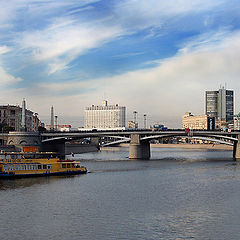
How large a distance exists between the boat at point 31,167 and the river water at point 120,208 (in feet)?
11.4

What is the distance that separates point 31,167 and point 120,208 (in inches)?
1128

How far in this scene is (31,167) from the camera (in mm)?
64375

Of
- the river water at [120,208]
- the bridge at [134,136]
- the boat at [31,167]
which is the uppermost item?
the bridge at [134,136]

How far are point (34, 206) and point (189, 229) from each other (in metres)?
15.5

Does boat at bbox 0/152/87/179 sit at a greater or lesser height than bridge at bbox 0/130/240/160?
lesser

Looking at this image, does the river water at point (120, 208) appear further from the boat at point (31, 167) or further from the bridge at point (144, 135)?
the bridge at point (144, 135)

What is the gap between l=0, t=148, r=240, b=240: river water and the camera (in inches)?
1228

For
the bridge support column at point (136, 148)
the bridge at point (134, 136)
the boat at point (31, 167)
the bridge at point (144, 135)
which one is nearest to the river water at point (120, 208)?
the boat at point (31, 167)

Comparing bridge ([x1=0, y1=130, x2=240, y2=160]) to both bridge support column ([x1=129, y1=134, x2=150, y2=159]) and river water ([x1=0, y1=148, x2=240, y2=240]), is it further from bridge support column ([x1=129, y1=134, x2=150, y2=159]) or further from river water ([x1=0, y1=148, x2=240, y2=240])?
river water ([x1=0, y1=148, x2=240, y2=240])

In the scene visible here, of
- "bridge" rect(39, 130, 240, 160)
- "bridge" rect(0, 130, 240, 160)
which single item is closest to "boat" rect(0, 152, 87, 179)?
"bridge" rect(39, 130, 240, 160)

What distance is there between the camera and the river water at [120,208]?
3120 centimetres

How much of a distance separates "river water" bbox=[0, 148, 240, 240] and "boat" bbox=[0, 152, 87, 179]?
3.49 metres

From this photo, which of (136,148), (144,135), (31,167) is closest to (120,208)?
(31,167)

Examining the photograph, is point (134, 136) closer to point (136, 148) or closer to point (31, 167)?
point (136, 148)
